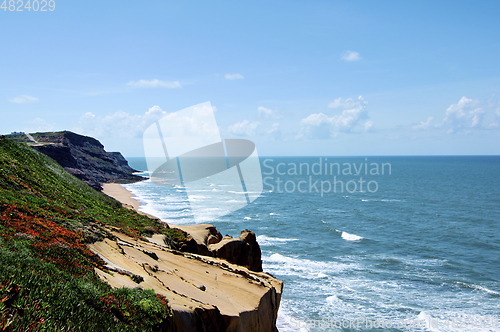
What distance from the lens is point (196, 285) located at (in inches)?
474

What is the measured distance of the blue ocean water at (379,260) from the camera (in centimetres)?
2383

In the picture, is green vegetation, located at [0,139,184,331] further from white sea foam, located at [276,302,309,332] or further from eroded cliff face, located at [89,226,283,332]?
white sea foam, located at [276,302,309,332]

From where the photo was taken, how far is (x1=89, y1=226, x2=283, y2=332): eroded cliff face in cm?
904

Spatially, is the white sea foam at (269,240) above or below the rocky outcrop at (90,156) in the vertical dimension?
below

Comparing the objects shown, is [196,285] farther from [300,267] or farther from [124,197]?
[124,197]

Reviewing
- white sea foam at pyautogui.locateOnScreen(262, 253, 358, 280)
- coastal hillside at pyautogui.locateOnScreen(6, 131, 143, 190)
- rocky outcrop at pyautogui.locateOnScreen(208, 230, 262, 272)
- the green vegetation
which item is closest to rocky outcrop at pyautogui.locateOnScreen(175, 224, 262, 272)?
rocky outcrop at pyautogui.locateOnScreen(208, 230, 262, 272)

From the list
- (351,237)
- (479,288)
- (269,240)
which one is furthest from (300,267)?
(479,288)

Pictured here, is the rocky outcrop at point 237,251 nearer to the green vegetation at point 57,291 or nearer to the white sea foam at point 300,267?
the white sea foam at point 300,267

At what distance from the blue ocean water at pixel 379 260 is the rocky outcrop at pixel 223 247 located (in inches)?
194

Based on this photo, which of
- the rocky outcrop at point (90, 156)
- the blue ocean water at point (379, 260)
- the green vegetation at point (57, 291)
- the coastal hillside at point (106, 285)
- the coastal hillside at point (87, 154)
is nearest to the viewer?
the green vegetation at point (57, 291)

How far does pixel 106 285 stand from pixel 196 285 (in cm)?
457

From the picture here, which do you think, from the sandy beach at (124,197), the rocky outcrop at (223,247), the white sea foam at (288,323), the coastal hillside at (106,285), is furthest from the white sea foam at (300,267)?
the sandy beach at (124,197)

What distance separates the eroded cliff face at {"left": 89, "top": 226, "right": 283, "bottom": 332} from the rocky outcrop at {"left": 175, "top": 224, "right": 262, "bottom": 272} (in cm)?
415

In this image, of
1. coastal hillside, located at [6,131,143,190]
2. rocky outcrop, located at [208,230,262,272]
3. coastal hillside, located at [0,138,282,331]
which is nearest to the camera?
coastal hillside, located at [0,138,282,331]
